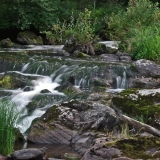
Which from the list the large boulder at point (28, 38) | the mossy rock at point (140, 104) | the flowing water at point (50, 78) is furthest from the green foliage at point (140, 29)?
the mossy rock at point (140, 104)

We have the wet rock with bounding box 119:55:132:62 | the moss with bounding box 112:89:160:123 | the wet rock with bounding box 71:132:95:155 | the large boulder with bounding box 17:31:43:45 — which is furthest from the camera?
the large boulder with bounding box 17:31:43:45

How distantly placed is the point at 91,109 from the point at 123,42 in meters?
10.2

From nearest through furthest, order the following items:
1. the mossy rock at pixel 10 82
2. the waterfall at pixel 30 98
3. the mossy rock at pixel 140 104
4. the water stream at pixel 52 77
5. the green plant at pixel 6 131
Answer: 1. the green plant at pixel 6 131
2. the mossy rock at pixel 140 104
3. the waterfall at pixel 30 98
4. the water stream at pixel 52 77
5. the mossy rock at pixel 10 82

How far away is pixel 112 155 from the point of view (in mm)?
6992

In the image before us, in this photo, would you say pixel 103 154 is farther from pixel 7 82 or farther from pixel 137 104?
pixel 7 82

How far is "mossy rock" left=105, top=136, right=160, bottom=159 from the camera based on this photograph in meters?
6.96

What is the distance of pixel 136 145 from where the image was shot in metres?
7.32

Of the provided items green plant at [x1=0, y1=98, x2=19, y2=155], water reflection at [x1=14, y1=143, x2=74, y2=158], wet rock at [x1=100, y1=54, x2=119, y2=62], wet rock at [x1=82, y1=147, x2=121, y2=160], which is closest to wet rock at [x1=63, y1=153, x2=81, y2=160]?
water reflection at [x1=14, y1=143, x2=74, y2=158]

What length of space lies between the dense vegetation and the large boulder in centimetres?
48

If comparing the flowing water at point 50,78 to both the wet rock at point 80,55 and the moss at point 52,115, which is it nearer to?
the moss at point 52,115

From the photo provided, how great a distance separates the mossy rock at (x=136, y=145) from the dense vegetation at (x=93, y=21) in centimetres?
975

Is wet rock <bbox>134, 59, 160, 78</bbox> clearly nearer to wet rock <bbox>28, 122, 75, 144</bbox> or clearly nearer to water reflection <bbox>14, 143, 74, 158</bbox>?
wet rock <bbox>28, 122, 75, 144</bbox>

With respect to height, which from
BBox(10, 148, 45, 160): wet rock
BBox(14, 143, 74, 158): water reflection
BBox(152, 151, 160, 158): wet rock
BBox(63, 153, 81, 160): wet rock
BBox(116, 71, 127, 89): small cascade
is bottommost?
BBox(14, 143, 74, 158): water reflection

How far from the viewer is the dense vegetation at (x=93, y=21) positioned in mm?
18266
